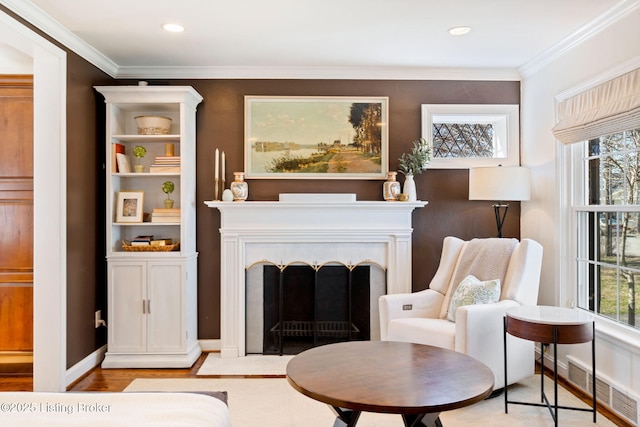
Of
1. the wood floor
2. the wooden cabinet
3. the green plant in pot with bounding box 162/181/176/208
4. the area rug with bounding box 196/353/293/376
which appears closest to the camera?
the wood floor

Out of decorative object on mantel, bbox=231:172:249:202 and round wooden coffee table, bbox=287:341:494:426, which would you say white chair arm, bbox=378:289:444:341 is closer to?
round wooden coffee table, bbox=287:341:494:426

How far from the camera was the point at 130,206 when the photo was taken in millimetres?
3891

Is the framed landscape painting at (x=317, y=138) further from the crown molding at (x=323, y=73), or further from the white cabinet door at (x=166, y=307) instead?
the white cabinet door at (x=166, y=307)

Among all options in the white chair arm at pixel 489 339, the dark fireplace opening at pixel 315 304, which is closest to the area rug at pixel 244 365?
the dark fireplace opening at pixel 315 304

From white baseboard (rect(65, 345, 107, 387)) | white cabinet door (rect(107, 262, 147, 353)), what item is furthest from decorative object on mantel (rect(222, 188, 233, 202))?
white baseboard (rect(65, 345, 107, 387))

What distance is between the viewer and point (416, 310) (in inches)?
137

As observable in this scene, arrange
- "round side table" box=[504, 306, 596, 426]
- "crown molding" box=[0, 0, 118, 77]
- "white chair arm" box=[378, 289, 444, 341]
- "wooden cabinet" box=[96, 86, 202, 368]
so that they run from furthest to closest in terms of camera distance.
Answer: "wooden cabinet" box=[96, 86, 202, 368] < "white chair arm" box=[378, 289, 444, 341] < "crown molding" box=[0, 0, 118, 77] < "round side table" box=[504, 306, 596, 426]

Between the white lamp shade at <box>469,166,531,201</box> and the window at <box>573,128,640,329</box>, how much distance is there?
39 centimetres

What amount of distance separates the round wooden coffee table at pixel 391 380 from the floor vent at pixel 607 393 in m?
1.23

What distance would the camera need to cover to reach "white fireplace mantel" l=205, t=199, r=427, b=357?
3918 mm

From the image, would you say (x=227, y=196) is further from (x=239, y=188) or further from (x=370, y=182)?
(x=370, y=182)

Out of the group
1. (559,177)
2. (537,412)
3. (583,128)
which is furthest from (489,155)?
(537,412)

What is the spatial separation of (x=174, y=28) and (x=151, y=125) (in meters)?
1.00

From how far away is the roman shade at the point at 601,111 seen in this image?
2627 millimetres
